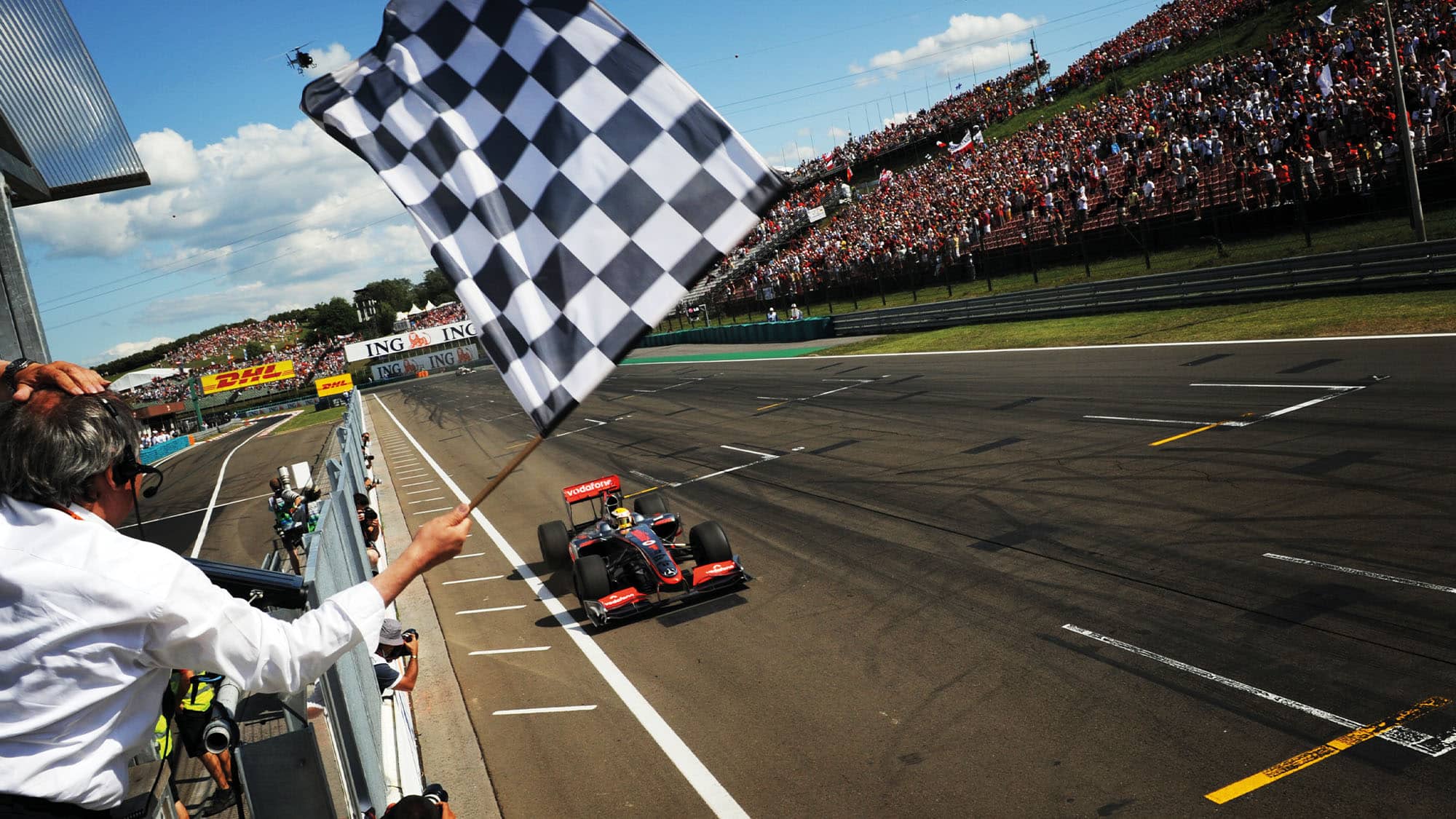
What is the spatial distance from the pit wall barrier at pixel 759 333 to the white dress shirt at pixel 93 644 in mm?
33107

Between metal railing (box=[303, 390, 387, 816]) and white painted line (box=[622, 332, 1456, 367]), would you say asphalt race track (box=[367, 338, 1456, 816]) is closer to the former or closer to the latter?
white painted line (box=[622, 332, 1456, 367])

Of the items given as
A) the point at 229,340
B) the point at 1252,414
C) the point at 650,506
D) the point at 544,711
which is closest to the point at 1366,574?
the point at 1252,414

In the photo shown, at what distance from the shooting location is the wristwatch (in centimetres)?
266

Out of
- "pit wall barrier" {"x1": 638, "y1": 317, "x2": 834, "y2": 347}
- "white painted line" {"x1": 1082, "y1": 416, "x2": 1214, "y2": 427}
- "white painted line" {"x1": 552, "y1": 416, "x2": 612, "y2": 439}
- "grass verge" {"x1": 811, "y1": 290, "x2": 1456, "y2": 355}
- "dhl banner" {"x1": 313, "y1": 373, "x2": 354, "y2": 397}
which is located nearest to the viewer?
"white painted line" {"x1": 1082, "y1": 416, "x2": 1214, "y2": 427}

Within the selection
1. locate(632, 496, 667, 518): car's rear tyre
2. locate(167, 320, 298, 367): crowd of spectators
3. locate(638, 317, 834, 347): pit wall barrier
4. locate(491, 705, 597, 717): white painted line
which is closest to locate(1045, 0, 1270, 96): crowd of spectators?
locate(638, 317, 834, 347): pit wall barrier

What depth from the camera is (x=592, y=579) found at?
32.4 feet

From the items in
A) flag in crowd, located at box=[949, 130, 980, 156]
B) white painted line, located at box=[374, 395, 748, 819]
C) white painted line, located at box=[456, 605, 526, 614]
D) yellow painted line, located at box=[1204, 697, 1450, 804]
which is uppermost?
flag in crowd, located at box=[949, 130, 980, 156]

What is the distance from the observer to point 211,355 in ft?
479

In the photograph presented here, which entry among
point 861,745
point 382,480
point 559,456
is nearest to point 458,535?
point 861,745

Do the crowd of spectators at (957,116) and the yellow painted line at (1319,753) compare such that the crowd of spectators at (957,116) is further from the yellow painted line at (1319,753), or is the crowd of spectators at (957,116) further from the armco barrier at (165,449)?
the yellow painted line at (1319,753)

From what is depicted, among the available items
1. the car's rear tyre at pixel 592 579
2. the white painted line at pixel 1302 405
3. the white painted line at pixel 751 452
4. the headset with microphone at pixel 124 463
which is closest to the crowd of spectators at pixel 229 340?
the white painted line at pixel 751 452

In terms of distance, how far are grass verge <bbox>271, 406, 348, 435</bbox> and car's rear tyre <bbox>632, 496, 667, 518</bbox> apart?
41.4 m

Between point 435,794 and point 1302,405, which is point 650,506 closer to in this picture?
point 435,794

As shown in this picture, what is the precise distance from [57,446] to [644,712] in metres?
5.72
